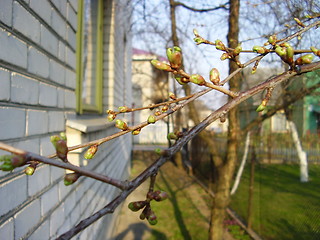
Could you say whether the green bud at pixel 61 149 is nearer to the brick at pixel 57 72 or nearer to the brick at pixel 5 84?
the brick at pixel 5 84

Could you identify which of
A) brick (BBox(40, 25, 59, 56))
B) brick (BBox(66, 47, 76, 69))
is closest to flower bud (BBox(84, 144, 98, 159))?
brick (BBox(40, 25, 59, 56))

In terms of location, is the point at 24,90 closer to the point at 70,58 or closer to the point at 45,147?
the point at 45,147

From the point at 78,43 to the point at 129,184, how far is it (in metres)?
2.73

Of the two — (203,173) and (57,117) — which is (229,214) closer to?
(203,173)

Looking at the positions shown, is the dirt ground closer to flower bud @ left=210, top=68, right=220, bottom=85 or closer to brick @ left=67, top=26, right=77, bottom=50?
brick @ left=67, top=26, right=77, bottom=50

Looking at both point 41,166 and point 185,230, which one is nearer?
point 41,166

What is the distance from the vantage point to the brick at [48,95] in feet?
6.40

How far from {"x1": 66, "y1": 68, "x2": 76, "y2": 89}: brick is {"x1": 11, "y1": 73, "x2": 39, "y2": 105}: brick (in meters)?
0.75

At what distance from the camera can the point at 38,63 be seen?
189cm

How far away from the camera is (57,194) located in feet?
7.30

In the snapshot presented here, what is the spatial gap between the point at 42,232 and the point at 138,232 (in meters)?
4.54

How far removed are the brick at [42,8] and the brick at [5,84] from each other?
0.54 meters

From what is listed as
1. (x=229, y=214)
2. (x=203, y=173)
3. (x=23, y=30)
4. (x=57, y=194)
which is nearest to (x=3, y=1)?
(x=23, y=30)

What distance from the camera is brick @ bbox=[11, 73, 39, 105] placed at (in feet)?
5.04
